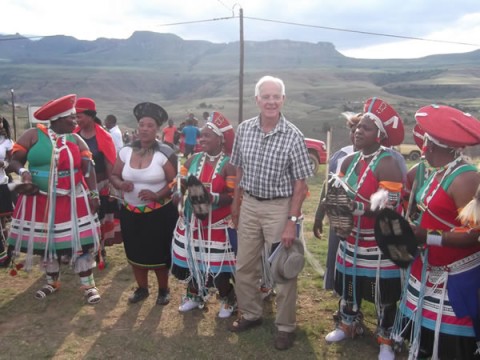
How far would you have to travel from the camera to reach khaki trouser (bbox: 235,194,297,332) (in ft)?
12.0

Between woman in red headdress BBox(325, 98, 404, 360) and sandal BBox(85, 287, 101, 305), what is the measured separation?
2.58 meters

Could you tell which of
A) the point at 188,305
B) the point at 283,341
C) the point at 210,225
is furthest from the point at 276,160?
the point at 188,305

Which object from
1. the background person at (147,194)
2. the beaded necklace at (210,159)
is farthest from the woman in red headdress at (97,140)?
the beaded necklace at (210,159)

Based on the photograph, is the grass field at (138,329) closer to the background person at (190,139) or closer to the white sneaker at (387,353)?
the white sneaker at (387,353)

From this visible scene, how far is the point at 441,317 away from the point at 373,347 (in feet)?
3.32

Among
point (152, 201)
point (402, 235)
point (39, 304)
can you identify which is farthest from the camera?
point (39, 304)

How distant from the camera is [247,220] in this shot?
3814mm

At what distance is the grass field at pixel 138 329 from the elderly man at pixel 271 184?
31 cm

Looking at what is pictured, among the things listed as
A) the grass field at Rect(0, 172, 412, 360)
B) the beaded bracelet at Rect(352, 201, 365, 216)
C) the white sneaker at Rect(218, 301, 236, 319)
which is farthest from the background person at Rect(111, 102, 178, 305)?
the beaded bracelet at Rect(352, 201, 365, 216)

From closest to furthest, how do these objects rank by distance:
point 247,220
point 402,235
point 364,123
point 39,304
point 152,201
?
point 402,235, point 364,123, point 247,220, point 152,201, point 39,304

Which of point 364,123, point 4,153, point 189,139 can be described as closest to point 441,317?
point 364,123

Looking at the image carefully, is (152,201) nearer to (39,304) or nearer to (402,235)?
(39,304)

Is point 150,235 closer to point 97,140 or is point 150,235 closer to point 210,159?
point 210,159

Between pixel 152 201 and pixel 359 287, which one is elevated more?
pixel 152 201
